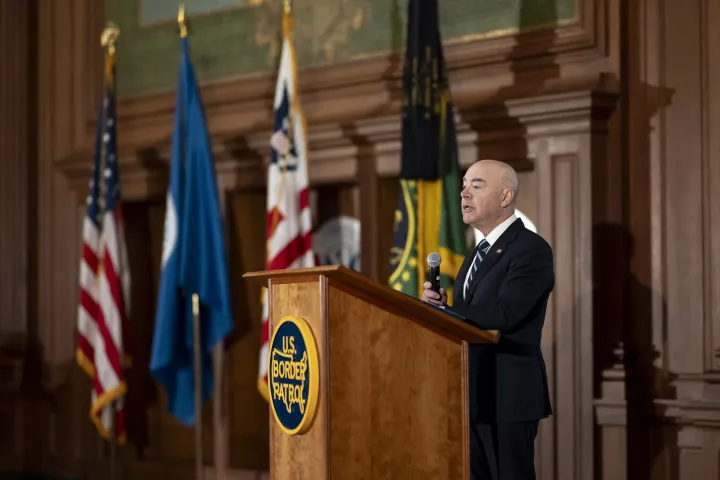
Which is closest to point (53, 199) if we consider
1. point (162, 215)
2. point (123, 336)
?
point (162, 215)

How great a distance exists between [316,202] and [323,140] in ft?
1.71

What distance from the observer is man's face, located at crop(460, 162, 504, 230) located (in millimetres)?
3971

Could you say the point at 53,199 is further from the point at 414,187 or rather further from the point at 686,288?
the point at 686,288

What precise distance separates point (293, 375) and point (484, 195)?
993 mm

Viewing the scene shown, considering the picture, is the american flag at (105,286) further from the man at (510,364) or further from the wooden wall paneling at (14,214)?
the man at (510,364)

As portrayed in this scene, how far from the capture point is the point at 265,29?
758cm

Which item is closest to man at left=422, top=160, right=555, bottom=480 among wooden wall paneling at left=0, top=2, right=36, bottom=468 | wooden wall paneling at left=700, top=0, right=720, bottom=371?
wooden wall paneling at left=700, top=0, right=720, bottom=371

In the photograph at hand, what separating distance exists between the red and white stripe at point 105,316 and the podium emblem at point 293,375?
3.97m

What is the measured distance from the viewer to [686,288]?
5527 mm

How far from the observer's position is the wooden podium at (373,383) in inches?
137

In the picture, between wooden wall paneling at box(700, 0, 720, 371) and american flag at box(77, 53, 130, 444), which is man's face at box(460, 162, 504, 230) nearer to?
wooden wall paneling at box(700, 0, 720, 371)

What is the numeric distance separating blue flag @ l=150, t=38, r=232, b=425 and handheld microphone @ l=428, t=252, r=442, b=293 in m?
3.50

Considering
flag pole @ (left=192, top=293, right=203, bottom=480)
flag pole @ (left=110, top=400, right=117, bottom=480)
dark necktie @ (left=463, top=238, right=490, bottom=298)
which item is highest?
dark necktie @ (left=463, top=238, right=490, bottom=298)

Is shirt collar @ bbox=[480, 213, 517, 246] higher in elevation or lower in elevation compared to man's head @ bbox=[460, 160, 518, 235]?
lower
